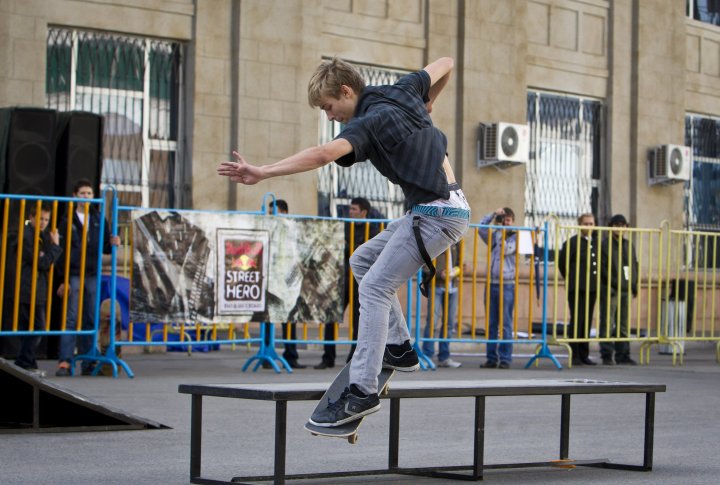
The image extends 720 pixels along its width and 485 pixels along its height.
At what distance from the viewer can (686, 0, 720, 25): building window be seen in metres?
25.5

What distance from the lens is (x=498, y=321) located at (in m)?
15.6

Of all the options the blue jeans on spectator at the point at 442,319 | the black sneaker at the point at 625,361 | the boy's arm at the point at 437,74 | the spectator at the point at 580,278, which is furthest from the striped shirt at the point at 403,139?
the black sneaker at the point at 625,361

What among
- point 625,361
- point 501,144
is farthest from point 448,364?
point 501,144

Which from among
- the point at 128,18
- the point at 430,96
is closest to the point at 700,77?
the point at 128,18

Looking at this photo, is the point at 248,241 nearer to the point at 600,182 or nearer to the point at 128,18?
the point at 128,18

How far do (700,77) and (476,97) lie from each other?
20.6ft

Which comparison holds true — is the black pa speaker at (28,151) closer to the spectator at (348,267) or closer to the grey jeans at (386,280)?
the spectator at (348,267)

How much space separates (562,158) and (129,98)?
8.46 metres

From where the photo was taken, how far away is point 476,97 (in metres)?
21.3

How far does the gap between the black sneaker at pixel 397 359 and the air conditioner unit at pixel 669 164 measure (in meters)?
18.2

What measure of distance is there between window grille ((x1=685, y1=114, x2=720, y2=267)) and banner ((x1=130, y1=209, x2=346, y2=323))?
12761 millimetres

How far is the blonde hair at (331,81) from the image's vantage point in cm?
598

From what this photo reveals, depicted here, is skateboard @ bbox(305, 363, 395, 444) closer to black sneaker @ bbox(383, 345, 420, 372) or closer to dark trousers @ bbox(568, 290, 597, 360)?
black sneaker @ bbox(383, 345, 420, 372)

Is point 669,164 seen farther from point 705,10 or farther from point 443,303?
point 443,303
